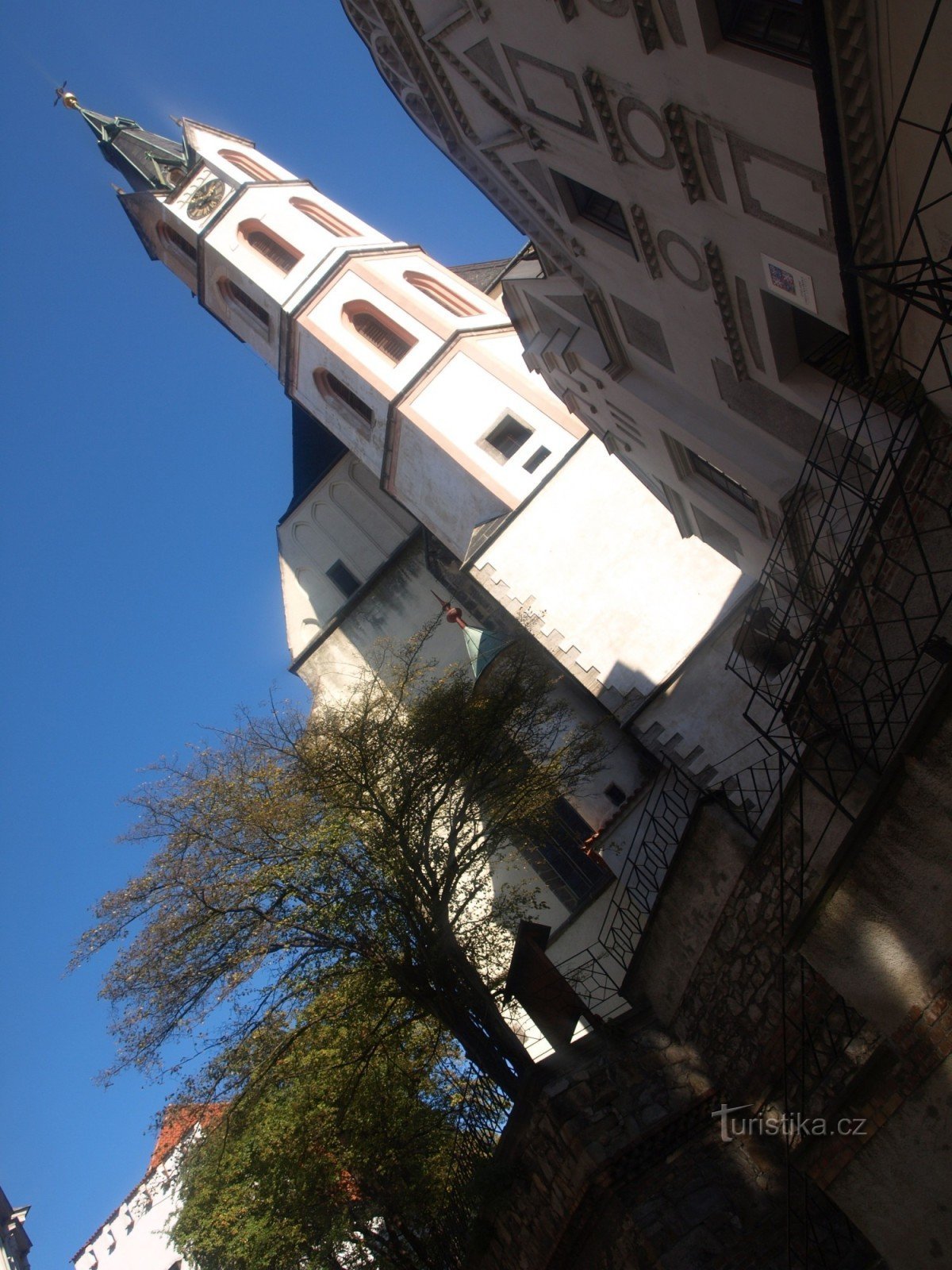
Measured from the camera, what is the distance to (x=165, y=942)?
39.5 ft

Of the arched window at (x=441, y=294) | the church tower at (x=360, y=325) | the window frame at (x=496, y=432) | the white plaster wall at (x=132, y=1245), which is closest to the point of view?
the window frame at (x=496, y=432)

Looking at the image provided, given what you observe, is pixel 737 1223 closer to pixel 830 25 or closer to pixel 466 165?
pixel 830 25

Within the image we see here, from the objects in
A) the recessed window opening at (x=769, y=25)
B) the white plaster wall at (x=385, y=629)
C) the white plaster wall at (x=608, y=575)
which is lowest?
the recessed window opening at (x=769, y=25)

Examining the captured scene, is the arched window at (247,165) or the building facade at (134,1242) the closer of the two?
the arched window at (247,165)

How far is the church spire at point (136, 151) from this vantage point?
29250 mm

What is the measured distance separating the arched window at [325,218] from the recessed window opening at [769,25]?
20.6 metres

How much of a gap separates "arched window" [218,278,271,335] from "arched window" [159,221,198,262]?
202cm

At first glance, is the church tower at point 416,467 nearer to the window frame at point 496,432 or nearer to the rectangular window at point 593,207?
the window frame at point 496,432

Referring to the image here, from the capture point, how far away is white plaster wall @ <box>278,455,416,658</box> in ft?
89.5

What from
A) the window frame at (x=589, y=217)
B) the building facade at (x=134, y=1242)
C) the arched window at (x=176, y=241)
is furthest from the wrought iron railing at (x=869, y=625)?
the arched window at (x=176, y=241)

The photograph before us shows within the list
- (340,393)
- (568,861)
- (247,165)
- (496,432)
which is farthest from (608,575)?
(247,165)

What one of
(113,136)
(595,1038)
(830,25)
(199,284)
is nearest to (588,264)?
(830,25)

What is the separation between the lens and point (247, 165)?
28875mm

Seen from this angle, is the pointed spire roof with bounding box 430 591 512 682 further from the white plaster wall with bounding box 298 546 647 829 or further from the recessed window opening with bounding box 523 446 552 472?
the recessed window opening with bounding box 523 446 552 472
